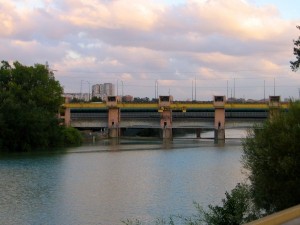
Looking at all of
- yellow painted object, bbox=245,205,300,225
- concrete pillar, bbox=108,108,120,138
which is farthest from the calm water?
concrete pillar, bbox=108,108,120,138

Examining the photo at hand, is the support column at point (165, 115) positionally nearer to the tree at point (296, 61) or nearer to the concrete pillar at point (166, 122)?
the concrete pillar at point (166, 122)

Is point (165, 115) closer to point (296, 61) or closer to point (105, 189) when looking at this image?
point (105, 189)

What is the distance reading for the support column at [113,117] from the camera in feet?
Result: 286

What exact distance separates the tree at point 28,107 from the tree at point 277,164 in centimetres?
4117

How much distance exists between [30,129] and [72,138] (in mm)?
10450

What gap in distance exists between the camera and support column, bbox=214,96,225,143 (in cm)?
8244

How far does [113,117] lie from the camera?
288 feet

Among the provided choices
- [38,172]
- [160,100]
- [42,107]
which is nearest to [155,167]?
[38,172]

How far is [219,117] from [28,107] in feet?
119

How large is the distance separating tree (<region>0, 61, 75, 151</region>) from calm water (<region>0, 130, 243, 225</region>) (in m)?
14.1

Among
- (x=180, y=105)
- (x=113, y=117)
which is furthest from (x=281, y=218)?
(x=113, y=117)

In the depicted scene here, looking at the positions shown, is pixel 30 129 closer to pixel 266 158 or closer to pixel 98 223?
pixel 98 223

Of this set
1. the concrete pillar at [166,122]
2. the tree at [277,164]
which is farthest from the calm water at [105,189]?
the concrete pillar at [166,122]

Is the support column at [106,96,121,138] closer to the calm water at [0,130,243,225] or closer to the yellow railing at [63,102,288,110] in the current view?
the yellow railing at [63,102,288,110]
